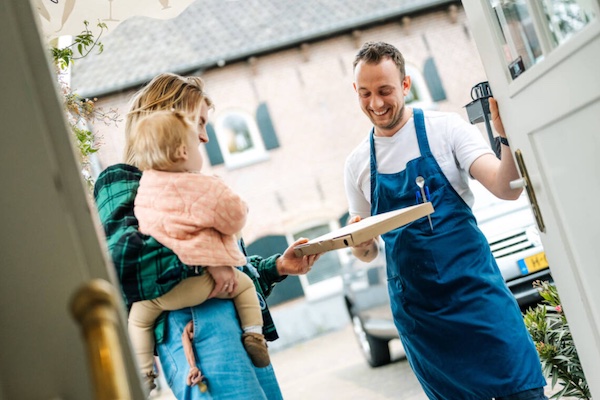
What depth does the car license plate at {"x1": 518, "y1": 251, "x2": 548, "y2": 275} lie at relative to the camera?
5199mm

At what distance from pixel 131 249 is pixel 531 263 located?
371cm

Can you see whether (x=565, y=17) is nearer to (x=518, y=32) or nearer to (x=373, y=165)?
(x=518, y=32)

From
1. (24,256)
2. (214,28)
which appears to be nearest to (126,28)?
(214,28)

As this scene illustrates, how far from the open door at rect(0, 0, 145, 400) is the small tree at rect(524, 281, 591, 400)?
2.42m

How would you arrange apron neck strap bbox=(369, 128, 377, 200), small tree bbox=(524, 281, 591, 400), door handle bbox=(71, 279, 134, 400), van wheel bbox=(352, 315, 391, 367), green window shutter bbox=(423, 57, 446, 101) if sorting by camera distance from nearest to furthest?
door handle bbox=(71, 279, 134, 400) < apron neck strap bbox=(369, 128, 377, 200) < small tree bbox=(524, 281, 591, 400) < van wheel bbox=(352, 315, 391, 367) < green window shutter bbox=(423, 57, 446, 101)

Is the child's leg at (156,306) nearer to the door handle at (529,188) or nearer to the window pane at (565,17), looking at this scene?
the door handle at (529,188)

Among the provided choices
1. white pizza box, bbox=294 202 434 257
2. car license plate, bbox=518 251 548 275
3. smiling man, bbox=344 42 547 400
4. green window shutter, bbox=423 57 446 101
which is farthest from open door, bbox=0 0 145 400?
green window shutter, bbox=423 57 446 101

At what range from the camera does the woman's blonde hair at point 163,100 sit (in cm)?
238

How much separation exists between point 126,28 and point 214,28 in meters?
2.27

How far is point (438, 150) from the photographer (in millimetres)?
2895

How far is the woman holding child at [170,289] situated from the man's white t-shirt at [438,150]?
0.91 m

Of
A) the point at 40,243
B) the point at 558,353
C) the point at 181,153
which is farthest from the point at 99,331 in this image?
the point at 558,353

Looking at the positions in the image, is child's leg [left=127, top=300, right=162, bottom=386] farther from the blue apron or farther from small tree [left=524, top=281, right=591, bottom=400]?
small tree [left=524, top=281, right=591, bottom=400]

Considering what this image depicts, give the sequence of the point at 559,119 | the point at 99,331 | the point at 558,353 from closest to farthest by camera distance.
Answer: the point at 99,331 → the point at 559,119 → the point at 558,353
